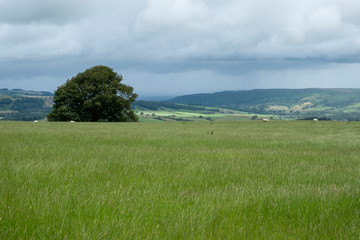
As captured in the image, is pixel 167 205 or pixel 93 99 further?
pixel 93 99

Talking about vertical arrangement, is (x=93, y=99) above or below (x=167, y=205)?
above

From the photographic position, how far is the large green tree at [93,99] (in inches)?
2313

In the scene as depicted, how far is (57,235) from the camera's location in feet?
10.6

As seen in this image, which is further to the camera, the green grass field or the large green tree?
the large green tree

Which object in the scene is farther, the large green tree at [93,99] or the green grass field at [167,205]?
the large green tree at [93,99]

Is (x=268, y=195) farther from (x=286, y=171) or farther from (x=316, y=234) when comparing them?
(x=286, y=171)

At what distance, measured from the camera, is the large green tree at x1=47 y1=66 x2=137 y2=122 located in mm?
58750

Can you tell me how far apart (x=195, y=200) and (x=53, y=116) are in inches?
2324

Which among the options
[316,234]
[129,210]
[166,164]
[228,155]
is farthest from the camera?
[228,155]

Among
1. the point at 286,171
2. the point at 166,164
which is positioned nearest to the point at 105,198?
the point at 166,164

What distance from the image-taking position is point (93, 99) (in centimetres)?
Answer: 5859

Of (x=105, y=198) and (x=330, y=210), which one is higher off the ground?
(x=105, y=198)

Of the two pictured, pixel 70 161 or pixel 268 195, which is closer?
pixel 268 195

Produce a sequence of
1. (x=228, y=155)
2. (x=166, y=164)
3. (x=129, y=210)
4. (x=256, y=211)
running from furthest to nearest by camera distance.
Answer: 1. (x=228, y=155)
2. (x=166, y=164)
3. (x=256, y=211)
4. (x=129, y=210)
